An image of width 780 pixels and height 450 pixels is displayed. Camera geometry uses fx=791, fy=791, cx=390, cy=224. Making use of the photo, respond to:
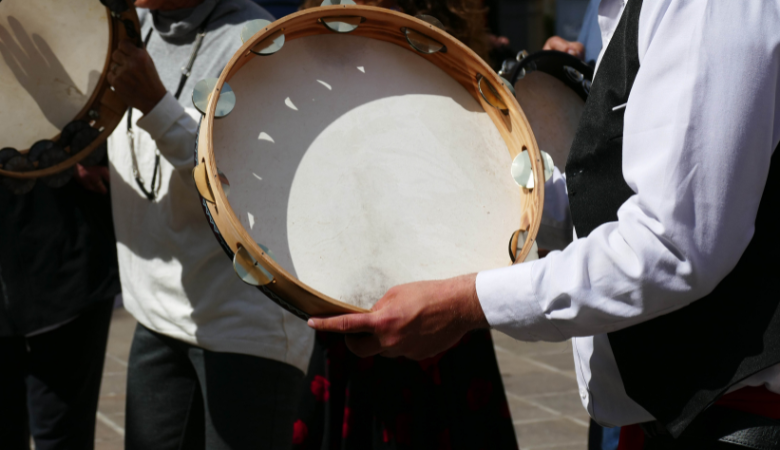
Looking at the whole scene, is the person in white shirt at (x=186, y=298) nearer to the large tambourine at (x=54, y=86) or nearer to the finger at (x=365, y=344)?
the large tambourine at (x=54, y=86)

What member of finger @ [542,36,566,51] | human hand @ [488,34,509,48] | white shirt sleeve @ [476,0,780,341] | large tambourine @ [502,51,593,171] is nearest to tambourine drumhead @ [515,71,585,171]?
large tambourine @ [502,51,593,171]

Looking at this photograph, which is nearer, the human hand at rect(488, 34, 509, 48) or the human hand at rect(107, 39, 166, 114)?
the human hand at rect(107, 39, 166, 114)

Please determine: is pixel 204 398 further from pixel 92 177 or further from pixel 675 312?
pixel 675 312

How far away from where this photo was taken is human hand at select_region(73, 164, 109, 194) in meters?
2.31

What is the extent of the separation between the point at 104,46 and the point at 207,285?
1.92ft

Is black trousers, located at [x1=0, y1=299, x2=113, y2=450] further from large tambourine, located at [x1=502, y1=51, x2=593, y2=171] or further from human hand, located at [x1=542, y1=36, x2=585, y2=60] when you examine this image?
human hand, located at [x1=542, y1=36, x2=585, y2=60]

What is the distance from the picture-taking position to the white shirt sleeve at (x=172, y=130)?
1.70 m

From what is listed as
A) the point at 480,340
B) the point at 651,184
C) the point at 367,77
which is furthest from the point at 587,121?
the point at 480,340

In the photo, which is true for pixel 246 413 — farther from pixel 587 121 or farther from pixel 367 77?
pixel 587 121

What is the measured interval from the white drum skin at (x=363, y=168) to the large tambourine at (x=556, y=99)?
1.69ft

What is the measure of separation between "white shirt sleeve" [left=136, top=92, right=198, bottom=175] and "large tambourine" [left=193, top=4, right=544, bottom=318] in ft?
1.37

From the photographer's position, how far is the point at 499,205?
1.42m

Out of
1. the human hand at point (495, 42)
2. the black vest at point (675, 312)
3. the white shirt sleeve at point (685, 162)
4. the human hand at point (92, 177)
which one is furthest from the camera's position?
the human hand at point (495, 42)

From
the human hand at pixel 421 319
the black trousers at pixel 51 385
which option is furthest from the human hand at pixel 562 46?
the black trousers at pixel 51 385
